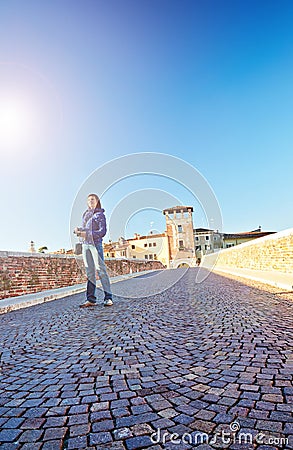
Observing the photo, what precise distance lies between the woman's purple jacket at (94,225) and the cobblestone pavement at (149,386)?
223cm

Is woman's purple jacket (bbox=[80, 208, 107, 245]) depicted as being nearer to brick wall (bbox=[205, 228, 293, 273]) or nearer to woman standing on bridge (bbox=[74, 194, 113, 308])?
woman standing on bridge (bbox=[74, 194, 113, 308])

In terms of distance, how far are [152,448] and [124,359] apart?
132 cm

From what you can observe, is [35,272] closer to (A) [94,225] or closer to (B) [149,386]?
(A) [94,225]

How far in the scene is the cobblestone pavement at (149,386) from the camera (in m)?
1.45

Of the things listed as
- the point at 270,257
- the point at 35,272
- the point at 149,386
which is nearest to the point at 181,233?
the point at 270,257

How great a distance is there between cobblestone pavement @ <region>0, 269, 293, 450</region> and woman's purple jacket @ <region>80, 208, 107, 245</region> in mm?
2234

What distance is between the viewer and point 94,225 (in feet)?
19.7

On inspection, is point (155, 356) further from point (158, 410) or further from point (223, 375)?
point (158, 410)

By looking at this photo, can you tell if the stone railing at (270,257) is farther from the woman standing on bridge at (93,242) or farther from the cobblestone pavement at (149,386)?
the cobblestone pavement at (149,386)

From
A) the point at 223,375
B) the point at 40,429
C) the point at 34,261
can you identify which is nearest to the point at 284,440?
the point at 223,375

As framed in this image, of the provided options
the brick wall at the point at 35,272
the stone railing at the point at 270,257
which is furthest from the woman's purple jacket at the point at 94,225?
the stone railing at the point at 270,257

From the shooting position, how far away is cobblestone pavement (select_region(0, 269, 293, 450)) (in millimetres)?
1452

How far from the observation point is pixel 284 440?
4.47ft

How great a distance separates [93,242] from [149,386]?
4168 mm
